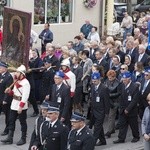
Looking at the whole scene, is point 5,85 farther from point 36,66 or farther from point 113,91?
point 113,91

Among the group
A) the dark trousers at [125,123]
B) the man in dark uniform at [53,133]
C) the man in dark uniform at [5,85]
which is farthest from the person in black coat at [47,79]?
Result: the man in dark uniform at [53,133]

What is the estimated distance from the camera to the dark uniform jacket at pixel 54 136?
356 inches

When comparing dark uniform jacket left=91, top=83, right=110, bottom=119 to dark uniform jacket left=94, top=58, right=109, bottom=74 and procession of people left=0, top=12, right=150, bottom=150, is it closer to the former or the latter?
procession of people left=0, top=12, right=150, bottom=150

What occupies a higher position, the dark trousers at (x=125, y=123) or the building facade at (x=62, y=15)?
the building facade at (x=62, y=15)

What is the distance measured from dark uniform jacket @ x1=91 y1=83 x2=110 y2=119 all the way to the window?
12557mm

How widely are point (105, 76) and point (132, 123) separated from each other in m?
1.97

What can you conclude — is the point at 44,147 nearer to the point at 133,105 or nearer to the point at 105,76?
the point at 133,105

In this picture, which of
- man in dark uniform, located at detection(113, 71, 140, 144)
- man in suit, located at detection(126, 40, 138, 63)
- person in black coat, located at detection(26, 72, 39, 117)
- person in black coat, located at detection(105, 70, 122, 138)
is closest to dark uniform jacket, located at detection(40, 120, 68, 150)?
man in dark uniform, located at detection(113, 71, 140, 144)

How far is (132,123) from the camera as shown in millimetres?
12367

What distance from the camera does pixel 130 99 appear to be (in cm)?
1220

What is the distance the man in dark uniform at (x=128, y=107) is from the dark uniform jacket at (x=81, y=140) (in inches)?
131

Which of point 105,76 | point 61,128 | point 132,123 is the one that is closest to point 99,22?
point 105,76

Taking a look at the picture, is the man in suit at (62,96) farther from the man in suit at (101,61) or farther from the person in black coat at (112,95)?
the man in suit at (101,61)

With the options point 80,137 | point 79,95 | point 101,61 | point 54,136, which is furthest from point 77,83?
point 80,137
